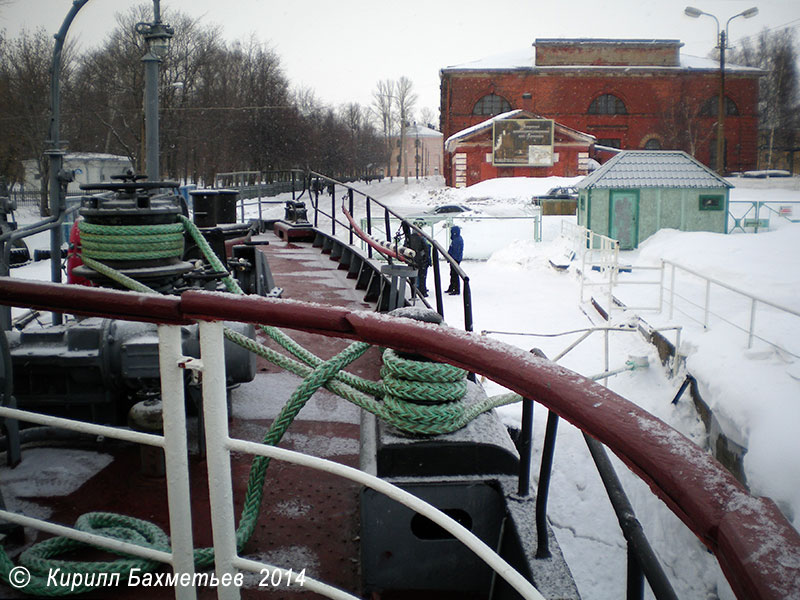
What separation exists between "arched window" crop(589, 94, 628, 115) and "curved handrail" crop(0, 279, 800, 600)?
49.1m

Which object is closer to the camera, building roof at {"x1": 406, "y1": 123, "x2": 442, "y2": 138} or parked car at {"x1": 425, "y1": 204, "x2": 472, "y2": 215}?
parked car at {"x1": 425, "y1": 204, "x2": 472, "y2": 215}

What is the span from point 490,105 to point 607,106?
8.12 metres

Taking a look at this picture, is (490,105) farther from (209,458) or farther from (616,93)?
(209,458)

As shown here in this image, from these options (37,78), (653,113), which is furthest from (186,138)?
(653,113)

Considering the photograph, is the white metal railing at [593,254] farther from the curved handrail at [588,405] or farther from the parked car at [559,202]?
the curved handrail at [588,405]

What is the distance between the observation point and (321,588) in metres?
1.36

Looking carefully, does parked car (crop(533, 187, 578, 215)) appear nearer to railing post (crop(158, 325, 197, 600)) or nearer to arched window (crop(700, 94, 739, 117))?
arched window (crop(700, 94, 739, 117))

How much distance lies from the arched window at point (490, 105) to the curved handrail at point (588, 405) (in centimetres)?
4703

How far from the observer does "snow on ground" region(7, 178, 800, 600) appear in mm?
5941

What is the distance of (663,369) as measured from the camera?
33.4 feet

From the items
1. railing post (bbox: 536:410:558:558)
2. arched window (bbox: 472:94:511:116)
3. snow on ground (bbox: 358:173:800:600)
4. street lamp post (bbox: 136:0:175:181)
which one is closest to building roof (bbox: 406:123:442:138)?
arched window (bbox: 472:94:511:116)

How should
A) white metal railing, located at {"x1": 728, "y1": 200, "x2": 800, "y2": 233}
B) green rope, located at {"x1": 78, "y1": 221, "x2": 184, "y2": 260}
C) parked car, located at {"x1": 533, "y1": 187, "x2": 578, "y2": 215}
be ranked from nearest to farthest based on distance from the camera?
green rope, located at {"x1": 78, "y1": 221, "x2": 184, "y2": 260} → white metal railing, located at {"x1": 728, "y1": 200, "x2": 800, "y2": 233} → parked car, located at {"x1": 533, "y1": 187, "x2": 578, "y2": 215}

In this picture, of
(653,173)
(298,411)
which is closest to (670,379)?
(298,411)

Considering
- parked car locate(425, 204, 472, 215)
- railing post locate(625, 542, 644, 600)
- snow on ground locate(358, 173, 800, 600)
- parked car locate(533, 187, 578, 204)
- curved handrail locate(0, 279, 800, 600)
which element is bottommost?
snow on ground locate(358, 173, 800, 600)
